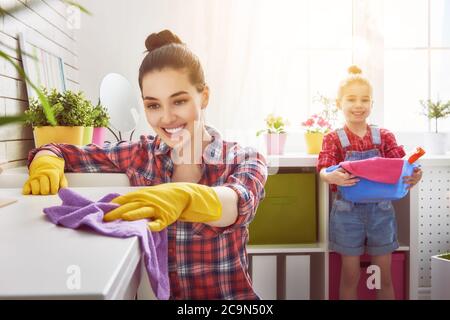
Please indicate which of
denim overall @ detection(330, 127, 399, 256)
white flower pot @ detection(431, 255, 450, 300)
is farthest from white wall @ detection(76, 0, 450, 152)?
white flower pot @ detection(431, 255, 450, 300)

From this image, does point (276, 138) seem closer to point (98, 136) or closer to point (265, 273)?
point (265, 273)

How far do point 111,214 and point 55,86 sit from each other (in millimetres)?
1366

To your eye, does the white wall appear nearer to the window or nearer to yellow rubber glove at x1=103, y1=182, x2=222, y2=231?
the window

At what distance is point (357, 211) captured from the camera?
192cm

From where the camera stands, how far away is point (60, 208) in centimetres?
73

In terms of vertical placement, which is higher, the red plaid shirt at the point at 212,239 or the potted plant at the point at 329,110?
the potted plant at the point at 329,110

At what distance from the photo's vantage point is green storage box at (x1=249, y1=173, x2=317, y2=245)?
2.07 metres

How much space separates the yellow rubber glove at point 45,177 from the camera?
1.09 metres

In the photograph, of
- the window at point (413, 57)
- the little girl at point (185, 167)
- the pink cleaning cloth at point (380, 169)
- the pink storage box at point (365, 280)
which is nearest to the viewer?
the little girl at point (185, 167)

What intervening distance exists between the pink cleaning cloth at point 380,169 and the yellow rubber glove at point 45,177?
101cm

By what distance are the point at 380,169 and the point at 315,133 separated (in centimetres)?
46

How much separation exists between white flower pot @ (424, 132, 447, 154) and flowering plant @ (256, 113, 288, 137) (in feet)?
2.27

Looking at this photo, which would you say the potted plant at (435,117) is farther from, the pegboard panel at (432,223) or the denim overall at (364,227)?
the denim overall at (364,227)

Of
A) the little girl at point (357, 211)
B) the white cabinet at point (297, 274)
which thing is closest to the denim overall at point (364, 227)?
the little girl at point (357, 211)
